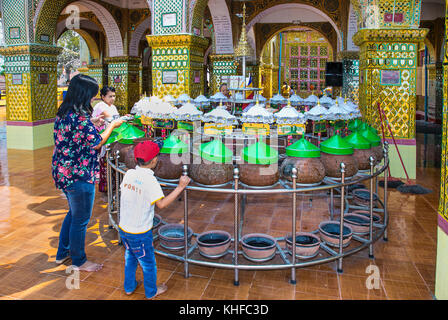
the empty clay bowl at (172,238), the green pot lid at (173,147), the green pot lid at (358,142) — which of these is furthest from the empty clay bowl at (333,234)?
the green pot lid at (173,147)

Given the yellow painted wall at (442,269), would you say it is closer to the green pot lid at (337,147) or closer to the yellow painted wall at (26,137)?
the green pot lid at (337,147)

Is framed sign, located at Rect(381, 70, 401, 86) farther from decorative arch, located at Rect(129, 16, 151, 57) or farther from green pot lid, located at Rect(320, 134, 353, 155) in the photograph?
decorative arch, located at Rect(129, 16, 151, 57)

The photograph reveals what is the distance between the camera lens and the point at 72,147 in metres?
2.77

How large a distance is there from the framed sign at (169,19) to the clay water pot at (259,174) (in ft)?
15.2

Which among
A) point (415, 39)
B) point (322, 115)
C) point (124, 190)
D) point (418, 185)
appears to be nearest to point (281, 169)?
point (124, 190)

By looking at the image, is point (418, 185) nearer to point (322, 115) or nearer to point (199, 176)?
point (322, 115)

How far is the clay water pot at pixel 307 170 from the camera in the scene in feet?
9.78

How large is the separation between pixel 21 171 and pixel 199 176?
4.71 m

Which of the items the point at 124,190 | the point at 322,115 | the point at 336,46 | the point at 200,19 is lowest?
the point at 124,190

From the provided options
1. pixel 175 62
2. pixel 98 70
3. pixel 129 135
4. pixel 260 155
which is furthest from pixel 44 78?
pixel 260 155

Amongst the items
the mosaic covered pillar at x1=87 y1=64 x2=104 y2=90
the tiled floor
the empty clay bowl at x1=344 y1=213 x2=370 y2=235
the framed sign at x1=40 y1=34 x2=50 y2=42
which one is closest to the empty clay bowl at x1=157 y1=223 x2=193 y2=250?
the tiled floor

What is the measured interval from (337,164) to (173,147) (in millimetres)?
1380

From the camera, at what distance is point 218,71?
37.4ft

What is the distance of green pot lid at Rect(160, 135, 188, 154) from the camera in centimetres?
318
